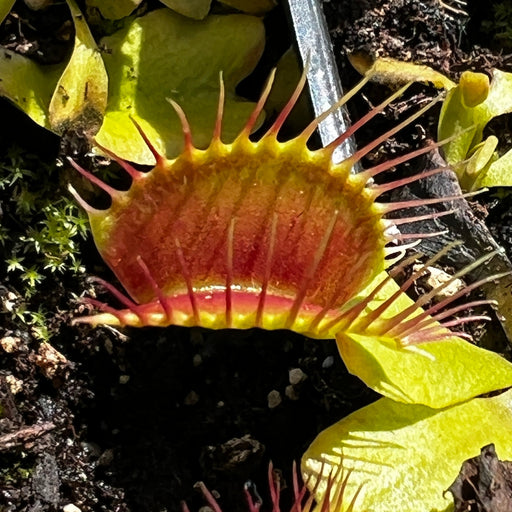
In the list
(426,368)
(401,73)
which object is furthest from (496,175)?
(426,368)

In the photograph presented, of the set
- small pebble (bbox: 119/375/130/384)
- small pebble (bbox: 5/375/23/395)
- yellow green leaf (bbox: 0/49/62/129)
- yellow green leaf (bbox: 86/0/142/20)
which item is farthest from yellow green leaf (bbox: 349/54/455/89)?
small pebble (bbox: 5/375/23/395)

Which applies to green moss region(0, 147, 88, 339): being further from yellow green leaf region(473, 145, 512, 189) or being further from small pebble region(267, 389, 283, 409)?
yellow green leaf region(473, 145, 512, 189)

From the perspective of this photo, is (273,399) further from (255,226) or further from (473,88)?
(473,88)

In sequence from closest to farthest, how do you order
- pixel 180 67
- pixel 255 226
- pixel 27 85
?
1. pixel 255 226
2. pixel 27 85
3. pixel 180 67

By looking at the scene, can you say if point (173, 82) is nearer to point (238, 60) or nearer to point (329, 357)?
point (238, 60)

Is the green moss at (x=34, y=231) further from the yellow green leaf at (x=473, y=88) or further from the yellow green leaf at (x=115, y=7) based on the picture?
the yellow green leaf at (x=473, y=88)
